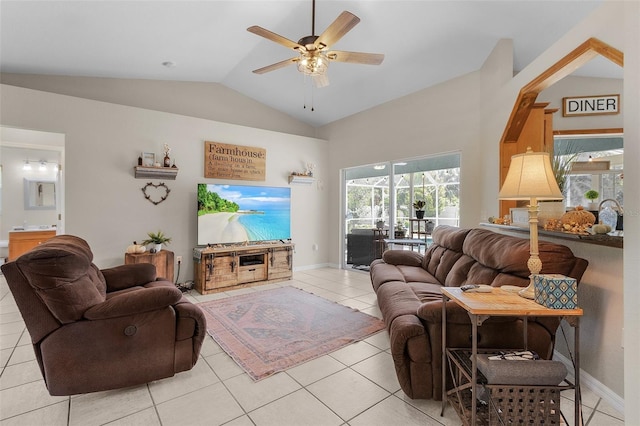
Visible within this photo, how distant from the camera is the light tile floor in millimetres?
1700

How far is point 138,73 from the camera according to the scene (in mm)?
4223

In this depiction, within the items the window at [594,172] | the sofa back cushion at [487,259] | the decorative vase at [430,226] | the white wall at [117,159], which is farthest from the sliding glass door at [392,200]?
the white wall at [117,159]

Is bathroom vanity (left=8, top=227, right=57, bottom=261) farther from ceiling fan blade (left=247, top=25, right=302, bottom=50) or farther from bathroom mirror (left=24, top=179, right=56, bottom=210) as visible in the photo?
ceiling fan blade (left=247, top=25, right=302, bottom=50)

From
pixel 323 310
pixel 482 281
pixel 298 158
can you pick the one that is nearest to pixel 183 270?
pixel 323 310

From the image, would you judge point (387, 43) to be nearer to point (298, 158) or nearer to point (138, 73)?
point (298, 158)

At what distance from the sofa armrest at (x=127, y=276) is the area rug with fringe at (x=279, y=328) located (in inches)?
31.7

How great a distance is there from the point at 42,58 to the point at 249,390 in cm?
445

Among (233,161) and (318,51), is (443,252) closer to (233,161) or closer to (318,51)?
(318,51)

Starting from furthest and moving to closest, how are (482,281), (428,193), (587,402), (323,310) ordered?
(428,193) < (323,310) < (482,281) < (587,402)

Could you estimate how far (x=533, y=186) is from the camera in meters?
1.61

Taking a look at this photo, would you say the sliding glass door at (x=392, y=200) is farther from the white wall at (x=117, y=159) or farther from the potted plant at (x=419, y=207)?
the white wall at (x=117, y=159)

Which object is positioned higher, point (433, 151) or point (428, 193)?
point (433, 151)

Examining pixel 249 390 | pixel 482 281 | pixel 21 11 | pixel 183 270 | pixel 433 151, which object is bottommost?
pixel 249 390

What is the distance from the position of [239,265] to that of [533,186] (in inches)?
156
